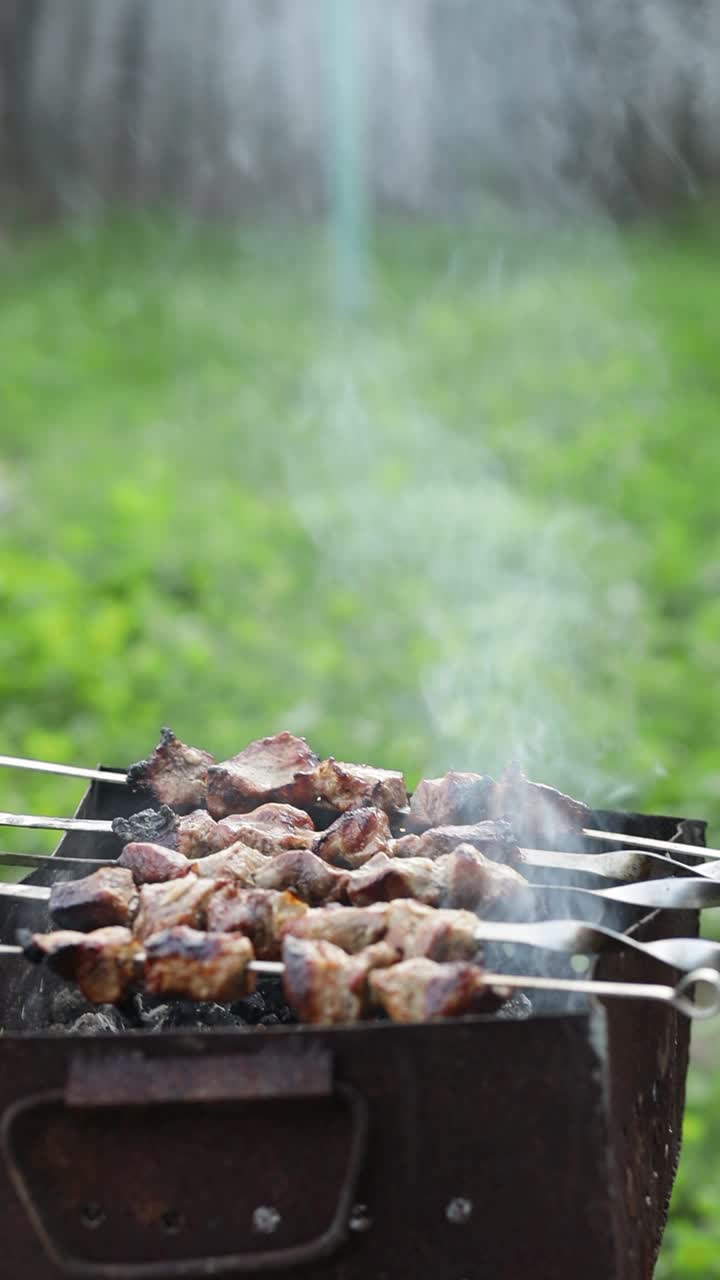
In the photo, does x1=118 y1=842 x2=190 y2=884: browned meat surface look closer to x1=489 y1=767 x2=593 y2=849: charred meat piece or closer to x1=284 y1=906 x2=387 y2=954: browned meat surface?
x1=284 y1=906 x2=387 y2=954: browned meat surface

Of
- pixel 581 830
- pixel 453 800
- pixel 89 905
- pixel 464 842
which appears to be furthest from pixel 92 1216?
pixel 581 830

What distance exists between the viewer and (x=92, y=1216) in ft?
6.54

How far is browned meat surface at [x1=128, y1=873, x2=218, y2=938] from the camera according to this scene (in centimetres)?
227

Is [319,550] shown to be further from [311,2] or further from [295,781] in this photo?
[311,2]

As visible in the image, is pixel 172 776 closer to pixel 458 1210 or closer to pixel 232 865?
pixel 232 865

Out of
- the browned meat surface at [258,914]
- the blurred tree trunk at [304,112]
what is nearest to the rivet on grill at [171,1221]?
the browned meat surface at [258,914]

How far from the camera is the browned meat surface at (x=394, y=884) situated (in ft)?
7.79

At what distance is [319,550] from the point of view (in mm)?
7715

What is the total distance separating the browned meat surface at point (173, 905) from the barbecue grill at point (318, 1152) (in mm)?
313

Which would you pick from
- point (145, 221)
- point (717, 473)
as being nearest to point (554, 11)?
point (145, 221)

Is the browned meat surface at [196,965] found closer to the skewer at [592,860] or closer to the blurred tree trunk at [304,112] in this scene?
the skewer at [592,860]

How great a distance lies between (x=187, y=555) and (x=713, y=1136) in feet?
14.6

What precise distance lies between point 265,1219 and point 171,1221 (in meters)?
0.14

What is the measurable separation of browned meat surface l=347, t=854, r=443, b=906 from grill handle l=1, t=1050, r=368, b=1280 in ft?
1.69
